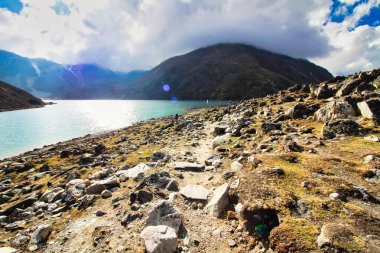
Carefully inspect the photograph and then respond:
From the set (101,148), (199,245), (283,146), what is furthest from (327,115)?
(101,148)

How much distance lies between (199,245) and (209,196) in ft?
9.78

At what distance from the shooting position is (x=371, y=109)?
19.4 m

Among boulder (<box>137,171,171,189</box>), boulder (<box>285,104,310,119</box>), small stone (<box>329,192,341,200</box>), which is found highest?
boulder (<box>285,104,310,119</box>)

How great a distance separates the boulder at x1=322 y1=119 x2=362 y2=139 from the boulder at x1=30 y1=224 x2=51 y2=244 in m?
18.4

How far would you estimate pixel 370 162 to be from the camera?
1133cm

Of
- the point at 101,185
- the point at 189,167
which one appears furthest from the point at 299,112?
the point at 101,185

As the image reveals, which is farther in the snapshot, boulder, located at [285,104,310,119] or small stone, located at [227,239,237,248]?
boulder, located at [285,104,310,119]

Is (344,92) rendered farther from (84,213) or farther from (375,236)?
(84,213)

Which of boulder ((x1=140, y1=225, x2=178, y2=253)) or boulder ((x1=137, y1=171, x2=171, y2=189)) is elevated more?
boulder ((x1=137, y1=171, x2=171, y2=189))

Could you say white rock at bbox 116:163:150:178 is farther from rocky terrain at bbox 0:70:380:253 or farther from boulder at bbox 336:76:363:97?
boulder at bbox 336:76:363:97

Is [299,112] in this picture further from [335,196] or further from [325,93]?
[335,196]

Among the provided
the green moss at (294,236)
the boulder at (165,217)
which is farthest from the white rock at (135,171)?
the green moss at (294,236)

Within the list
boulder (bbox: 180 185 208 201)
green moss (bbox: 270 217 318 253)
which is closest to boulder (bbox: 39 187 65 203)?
→ boulder (bbox: 180 185 208 201)

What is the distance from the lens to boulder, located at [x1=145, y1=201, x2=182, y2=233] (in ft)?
28.2
